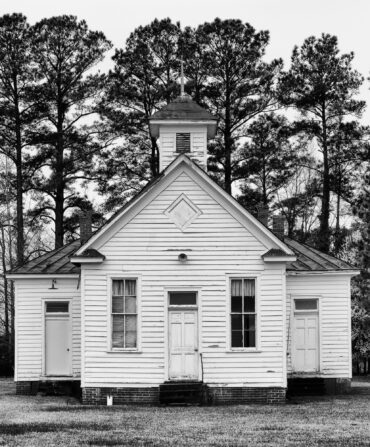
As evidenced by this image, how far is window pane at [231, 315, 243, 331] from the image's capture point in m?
26.6

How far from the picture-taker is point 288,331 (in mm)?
30547

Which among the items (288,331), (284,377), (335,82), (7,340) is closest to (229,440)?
(284,377)

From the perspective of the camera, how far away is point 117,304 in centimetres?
2672

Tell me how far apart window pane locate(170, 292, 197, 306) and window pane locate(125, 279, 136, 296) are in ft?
3.33

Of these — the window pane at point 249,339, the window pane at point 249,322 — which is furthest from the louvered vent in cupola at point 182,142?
the window pane at point 249,339

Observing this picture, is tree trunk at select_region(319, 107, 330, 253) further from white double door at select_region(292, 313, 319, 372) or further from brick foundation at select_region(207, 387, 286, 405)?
brick foundation at select_region(207, 387, 286, 405)

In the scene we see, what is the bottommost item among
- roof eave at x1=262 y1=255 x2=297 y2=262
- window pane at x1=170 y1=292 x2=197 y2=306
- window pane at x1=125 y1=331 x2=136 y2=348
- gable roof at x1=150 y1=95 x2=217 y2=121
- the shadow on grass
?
the shadow on grass

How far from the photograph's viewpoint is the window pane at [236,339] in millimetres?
26578

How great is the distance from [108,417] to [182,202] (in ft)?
22.8

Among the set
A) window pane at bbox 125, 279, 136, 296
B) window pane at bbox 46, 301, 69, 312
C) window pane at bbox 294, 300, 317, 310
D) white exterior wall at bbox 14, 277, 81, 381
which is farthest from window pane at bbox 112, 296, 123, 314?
window pane at bbox 294, 300, 317, 310

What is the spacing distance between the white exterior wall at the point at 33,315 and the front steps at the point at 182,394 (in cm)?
592

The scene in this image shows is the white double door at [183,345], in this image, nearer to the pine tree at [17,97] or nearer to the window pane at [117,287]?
the window pane at [117,287]

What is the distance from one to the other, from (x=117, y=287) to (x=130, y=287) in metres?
0.35

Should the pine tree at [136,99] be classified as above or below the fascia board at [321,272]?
above
